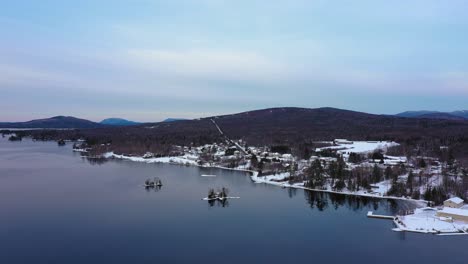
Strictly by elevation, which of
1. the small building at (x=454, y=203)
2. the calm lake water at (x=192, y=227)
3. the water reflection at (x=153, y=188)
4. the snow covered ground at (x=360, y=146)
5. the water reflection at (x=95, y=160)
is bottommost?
the calm lake water at (x=192, y=227)

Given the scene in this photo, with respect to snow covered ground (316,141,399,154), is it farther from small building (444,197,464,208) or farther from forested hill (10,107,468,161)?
small building (444,197,464,208)

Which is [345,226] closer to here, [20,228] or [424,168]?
[20,228]

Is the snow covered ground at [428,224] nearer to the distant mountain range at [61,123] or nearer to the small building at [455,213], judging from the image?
the small building at [455,213]

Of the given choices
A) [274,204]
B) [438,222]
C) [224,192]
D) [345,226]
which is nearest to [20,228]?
[224,192]

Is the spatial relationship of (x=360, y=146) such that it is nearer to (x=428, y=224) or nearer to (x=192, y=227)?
(x=428, y=224)

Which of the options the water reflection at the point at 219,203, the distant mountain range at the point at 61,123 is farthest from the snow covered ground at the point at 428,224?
the distant mountain range at the point at 61,123

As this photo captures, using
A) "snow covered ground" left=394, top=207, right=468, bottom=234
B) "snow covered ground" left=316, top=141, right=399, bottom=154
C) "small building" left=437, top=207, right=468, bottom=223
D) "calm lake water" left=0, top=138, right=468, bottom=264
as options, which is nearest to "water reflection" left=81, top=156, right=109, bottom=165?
"calm lake water" left=0, top=138, right=468, bottom=264
